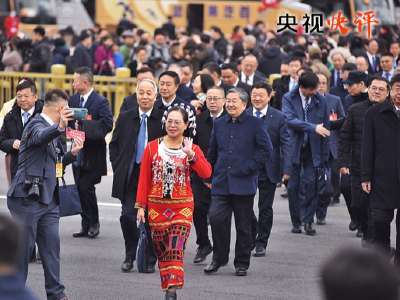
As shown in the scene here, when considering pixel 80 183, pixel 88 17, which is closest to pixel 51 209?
pixel 80 183

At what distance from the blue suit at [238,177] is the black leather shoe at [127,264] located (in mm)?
875

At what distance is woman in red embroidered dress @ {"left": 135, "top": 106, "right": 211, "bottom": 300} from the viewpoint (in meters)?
7.17

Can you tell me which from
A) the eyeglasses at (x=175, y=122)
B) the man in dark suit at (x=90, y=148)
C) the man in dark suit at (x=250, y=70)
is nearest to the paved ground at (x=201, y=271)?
the man in dark suit at (x=90, y=148)

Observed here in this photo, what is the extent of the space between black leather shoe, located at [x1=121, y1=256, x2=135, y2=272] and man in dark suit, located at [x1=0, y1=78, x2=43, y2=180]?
4.78 feet

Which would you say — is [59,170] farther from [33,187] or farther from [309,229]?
[309,229]

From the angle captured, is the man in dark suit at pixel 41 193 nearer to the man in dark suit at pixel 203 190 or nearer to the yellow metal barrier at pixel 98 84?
the man in dark suit at pixel 203 190

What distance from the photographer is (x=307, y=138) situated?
10.6 m

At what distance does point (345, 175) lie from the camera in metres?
10.1

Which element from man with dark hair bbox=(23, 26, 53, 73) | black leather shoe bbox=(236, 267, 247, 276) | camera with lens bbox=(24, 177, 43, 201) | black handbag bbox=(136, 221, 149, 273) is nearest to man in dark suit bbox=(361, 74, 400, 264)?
black leather shoe bbox=(236, 267, 247, 276)

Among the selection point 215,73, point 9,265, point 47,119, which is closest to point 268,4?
point 215,73

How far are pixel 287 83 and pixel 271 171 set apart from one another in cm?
471

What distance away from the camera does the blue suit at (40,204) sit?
677 cm

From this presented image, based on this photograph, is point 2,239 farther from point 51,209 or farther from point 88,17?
point 88,17

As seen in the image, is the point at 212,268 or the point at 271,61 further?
the point at 271,61
